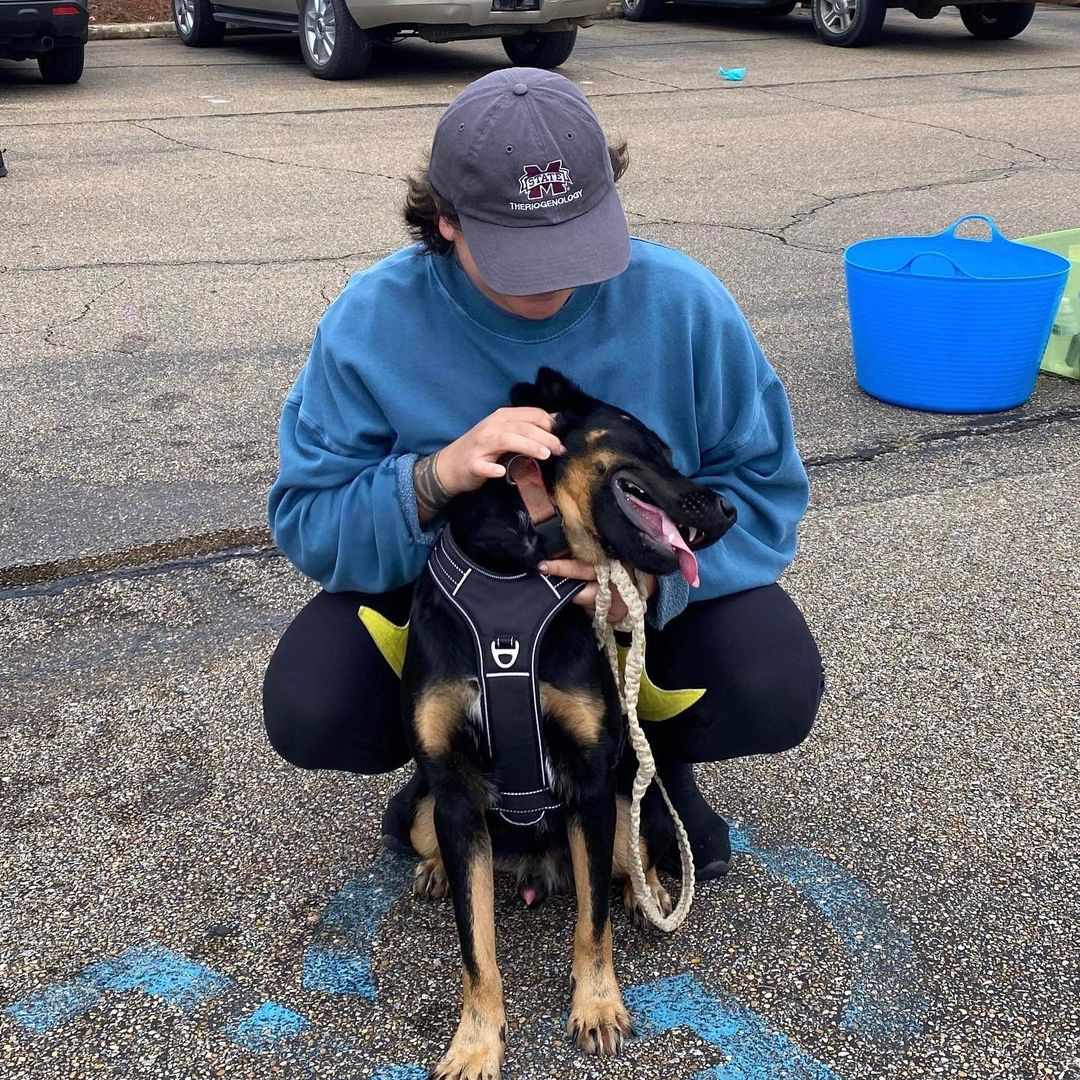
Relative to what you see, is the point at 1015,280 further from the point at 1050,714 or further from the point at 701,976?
the point at 701,976

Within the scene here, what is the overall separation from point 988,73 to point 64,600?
436 inches

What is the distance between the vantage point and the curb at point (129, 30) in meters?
13.7

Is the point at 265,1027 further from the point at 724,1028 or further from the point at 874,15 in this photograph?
the point at 874,15

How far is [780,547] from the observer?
235 centimetres

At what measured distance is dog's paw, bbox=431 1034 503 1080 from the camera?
204 cm

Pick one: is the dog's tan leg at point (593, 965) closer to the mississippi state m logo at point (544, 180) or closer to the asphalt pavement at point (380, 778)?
the asphalt pavement at point (380, 778)

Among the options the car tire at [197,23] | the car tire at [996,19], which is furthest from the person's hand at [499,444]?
the car tire at [996,19]

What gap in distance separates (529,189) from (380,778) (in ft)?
4.56

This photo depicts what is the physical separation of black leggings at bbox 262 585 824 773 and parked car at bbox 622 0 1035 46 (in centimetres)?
1202

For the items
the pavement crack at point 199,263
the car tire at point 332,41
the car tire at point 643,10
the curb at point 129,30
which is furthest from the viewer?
the car tire at point 643,10

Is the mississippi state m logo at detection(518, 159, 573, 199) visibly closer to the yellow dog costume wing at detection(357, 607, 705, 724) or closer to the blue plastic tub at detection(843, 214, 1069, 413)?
the yellow dog costume wing at detection(357, 607, 705, 724)

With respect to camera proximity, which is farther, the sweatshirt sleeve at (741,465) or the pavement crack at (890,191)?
the pavement crack at (890,191)

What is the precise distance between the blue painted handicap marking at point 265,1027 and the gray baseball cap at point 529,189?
1.27m

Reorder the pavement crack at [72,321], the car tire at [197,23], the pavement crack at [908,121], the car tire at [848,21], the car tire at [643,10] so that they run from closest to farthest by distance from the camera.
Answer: the pavement crack at [72,321] < the pavement crack at [908,121] < the car tire at [197,23] < the car tire at [848,21] < the car tire at [643,10]
